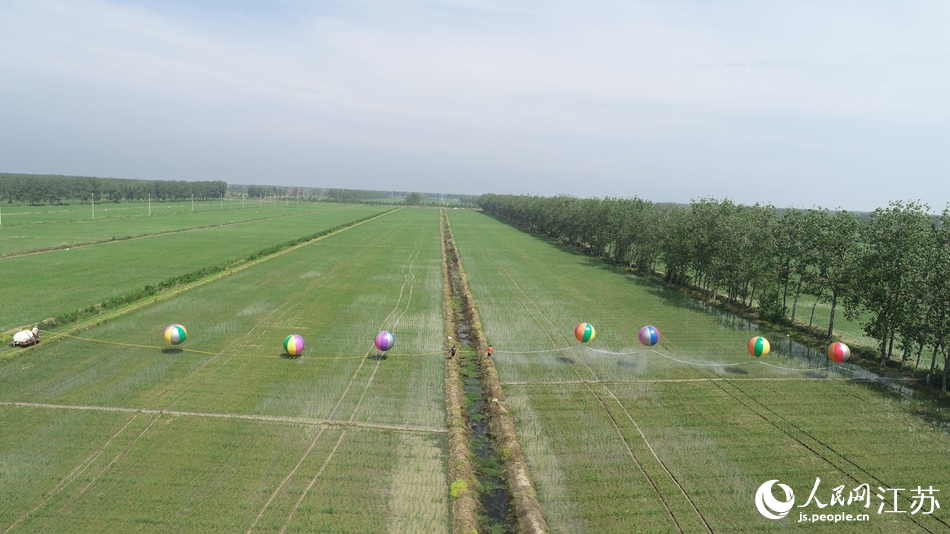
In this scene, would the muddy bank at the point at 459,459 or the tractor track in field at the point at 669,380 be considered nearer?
the muddy bank at the point at 459,459

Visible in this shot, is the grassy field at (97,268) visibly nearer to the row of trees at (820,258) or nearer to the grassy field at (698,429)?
the grassy field at (698,429)

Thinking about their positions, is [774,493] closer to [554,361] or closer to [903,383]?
[554,361]

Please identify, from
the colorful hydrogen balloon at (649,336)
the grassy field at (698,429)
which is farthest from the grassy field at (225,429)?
the colorful hydrogen balloon at (649,336)

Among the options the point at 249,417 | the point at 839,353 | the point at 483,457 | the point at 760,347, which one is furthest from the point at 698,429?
the point at 249,417

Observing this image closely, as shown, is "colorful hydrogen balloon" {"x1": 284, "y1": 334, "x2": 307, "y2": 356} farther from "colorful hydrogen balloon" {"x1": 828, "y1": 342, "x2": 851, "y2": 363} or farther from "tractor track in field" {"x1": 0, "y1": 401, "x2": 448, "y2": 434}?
"colorful hydrogen balloon" {"x1": 828, "y1": 342, "x2": 851, "y2": 363}

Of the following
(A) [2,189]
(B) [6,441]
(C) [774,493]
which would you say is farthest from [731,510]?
(A) [2,189]

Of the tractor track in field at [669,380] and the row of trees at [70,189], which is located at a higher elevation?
the row of trees at [70,189]

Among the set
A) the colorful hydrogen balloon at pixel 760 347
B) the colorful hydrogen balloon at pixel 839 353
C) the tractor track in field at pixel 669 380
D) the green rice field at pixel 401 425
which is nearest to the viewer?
the green rice field at pixel 401 425
